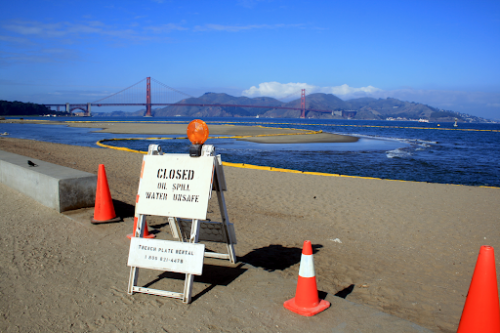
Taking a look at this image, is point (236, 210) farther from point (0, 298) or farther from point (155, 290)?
point (0, 298)

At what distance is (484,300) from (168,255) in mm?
2365

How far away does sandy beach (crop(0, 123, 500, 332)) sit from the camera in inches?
110

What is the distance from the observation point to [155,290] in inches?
120

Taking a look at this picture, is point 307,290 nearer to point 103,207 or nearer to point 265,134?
point 103,207

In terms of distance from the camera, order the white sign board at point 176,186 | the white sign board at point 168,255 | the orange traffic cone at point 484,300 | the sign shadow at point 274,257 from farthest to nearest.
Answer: the sign shadow at point 274,257
the white sign board at point 176,186
the white sign board at point 168,255
the orange traffic cone at point 484,300

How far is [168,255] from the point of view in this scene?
302 cm

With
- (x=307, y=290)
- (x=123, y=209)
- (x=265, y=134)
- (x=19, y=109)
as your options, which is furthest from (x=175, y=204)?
(x=19, y=109)

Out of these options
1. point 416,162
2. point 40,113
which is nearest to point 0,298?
point 416,162

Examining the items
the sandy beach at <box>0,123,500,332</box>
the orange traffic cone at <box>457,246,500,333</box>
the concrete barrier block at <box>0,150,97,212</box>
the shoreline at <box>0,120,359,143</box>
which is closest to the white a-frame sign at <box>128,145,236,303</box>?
the sandy beach at <box>0,123,500,332</box>

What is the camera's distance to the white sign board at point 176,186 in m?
3.03

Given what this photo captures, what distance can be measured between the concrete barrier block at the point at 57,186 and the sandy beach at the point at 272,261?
351 mm

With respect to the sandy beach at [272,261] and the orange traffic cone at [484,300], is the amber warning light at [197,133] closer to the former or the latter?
the sandy beach at [272,261]

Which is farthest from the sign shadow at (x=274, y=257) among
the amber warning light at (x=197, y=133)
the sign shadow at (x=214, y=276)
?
the amber warning light at (x=197, y=133)

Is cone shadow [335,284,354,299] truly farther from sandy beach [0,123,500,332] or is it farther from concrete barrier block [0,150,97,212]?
concrete barrier block [0,150,97,212]
